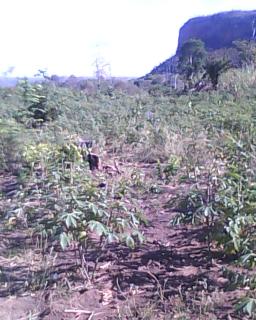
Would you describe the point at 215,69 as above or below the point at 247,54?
below

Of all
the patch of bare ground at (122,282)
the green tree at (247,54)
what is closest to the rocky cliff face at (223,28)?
the green tree at (247,54)

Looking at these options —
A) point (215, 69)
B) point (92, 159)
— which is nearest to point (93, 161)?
point (92, 159)

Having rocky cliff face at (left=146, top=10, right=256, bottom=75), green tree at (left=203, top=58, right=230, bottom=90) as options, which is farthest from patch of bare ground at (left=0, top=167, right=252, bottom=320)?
rocky cliff face at (left=146, top=10, right=256, bottom=75)

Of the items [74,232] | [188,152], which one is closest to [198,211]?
[74,232]

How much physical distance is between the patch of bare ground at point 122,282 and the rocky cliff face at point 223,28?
32538mm

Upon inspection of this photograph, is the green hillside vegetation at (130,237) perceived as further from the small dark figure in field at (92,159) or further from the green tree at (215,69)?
the green tree at (215,69)

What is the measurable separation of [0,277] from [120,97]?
23.9 ft

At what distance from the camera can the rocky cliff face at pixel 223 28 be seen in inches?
1480

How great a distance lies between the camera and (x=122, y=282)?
3801mm

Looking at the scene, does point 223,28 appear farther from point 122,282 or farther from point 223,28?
point 122,282

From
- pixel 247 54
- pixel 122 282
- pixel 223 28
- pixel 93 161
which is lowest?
pixel 122 282

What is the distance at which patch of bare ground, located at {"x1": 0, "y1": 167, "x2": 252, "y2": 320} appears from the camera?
3451 mm

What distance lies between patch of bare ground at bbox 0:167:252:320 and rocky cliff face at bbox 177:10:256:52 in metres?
32.5

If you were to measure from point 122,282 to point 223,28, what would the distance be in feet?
123
